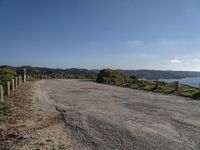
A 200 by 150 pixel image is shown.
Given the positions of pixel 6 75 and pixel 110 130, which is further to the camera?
pixel 6 75

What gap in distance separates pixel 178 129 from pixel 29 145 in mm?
4561

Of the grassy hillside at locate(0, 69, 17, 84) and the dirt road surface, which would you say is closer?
the dirt road surface

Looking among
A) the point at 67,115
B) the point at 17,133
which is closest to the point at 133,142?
the point at 17,133

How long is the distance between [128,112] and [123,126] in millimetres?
2881

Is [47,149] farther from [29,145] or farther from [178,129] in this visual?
[178,129]

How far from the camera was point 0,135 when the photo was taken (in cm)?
794

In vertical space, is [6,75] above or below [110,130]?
above

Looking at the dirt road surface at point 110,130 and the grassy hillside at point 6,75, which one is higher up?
the grassy hillside at point 6,75

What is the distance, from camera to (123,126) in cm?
880

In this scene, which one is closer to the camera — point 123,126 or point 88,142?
point 88,142

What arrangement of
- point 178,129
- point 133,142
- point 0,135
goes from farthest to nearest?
point 178,129 → point 0,135 → point 133,142

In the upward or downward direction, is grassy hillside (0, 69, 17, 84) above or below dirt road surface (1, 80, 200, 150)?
above

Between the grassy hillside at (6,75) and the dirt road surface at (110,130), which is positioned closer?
the dirt road surface at (110,130)

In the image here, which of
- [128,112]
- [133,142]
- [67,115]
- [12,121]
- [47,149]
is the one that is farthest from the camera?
[128,112]
